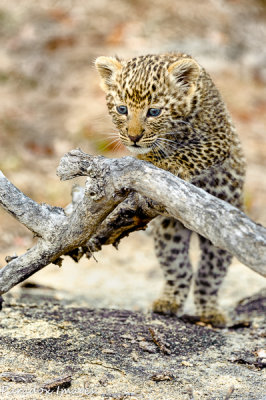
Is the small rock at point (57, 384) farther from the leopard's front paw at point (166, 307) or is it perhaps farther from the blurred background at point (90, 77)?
the blurred background at point (90, 77)

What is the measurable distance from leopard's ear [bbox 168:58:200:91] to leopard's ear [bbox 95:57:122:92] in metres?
0.55

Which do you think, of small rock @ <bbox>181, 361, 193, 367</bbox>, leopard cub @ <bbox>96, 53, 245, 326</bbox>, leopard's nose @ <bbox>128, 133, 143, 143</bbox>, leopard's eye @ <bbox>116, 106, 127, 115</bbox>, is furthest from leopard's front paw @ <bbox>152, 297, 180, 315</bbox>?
leopard's eye @ <bbox>116, 106, 127, 115</bbox>

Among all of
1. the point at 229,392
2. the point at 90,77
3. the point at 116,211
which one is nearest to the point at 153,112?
the point at 116,211

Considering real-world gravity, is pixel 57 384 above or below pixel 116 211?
below

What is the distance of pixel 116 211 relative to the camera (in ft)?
14.8

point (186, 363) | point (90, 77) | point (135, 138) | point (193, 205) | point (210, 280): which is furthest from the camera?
point (90, 77)

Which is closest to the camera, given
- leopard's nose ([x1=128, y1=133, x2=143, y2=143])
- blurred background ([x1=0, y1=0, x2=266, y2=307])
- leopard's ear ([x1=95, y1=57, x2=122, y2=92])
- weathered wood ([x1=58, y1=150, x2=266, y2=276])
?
weathered wood ([x1=58, y1=150, x2=266, y2=276])

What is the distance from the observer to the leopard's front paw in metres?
5.96

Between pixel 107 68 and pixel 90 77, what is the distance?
317 inches

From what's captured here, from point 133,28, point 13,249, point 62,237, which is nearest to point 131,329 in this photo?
point 62,237

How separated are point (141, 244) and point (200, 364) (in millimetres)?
4987

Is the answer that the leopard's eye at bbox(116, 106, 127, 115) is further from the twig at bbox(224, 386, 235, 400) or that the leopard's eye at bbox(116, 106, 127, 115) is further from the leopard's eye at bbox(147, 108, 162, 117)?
the twig at bbox(224, 386, 235, 400)

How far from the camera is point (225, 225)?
132 inches

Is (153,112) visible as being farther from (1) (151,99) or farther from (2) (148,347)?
(2) (148,347)
